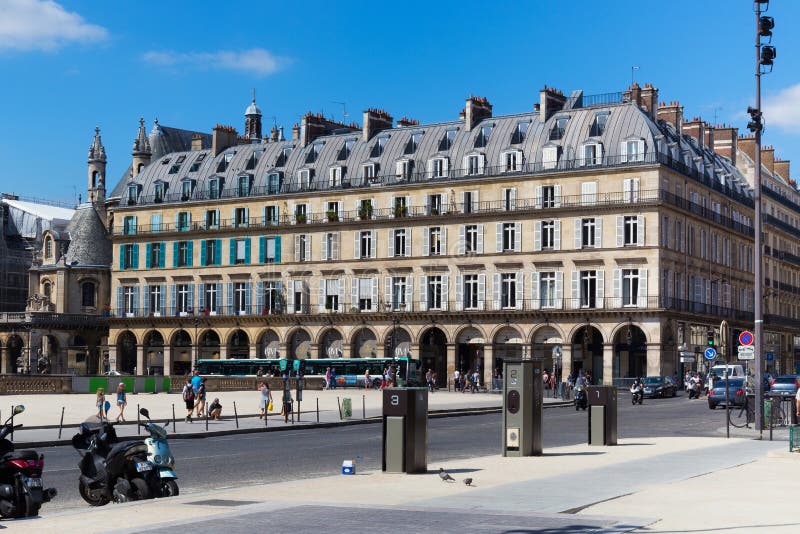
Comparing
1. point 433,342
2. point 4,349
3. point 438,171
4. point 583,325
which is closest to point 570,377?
point 583,325

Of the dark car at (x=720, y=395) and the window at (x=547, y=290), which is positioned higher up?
the window at (x=547, y=290)

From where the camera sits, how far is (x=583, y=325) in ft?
251

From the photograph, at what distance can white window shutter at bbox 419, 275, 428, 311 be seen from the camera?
271ft

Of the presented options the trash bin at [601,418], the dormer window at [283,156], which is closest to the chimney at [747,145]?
the dormer window at [283,156]

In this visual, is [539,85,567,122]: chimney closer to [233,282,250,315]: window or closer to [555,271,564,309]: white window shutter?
[555,271,564,309]: white window shutter

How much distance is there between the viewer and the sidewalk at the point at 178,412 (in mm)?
33719

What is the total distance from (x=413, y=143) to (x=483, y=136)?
553cm

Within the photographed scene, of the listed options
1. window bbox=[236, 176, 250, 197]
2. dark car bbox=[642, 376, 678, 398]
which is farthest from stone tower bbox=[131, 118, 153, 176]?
dark car bbox=[642, 376, 678, 398]

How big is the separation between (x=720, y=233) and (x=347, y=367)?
27900 mm

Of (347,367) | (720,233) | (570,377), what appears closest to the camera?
(570,377)

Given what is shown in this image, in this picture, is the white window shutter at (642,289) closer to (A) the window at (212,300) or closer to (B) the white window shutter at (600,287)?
(B) the white window shutter at (600,287)

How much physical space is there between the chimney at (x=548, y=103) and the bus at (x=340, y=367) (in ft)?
58.9

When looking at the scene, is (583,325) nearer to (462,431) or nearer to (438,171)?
(438,171)

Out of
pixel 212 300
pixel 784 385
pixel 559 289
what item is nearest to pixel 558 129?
pixel 559 289
